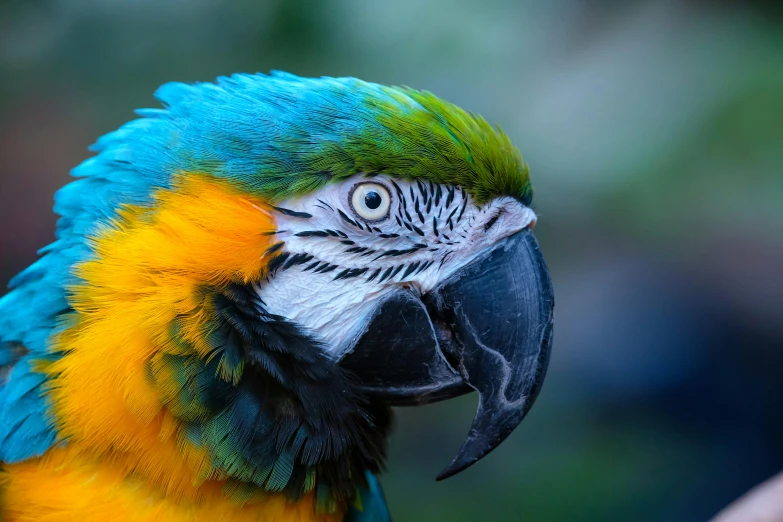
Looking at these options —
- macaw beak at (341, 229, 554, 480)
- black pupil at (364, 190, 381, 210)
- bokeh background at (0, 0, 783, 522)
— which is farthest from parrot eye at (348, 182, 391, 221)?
bokeh background at (0, 0, 783, 522)

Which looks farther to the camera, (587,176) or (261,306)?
(587,176)

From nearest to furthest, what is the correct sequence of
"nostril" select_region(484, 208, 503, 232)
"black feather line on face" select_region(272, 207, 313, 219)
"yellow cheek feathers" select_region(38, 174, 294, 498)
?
"yellow cheek feathers" select_region(38, 174, 294, 498), "black feather line on face" select_region(272, 207, 313, 219), "nostril" select_region(484, 208, 503, 232)

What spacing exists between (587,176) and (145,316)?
2645 mm

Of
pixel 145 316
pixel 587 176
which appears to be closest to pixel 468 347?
pixel 145 316

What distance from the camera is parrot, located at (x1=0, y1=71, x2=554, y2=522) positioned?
1162 mm

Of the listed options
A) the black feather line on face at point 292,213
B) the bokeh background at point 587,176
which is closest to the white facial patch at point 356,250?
the black feather line on face at point 292,213

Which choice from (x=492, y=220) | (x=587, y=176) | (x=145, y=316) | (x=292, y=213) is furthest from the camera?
(x=587, y=176)

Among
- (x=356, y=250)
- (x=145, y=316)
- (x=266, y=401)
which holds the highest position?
(x=356, y=250)

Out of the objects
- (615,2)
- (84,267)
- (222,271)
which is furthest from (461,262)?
(615,2)

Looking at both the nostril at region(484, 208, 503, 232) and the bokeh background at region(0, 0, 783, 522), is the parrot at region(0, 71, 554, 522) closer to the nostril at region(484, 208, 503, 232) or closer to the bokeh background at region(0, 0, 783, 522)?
the nostril at region(484, 208, 503, 232)

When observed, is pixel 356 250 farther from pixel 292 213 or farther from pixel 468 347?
pixel 468 347

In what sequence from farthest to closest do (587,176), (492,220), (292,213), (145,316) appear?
(587,176) < (492,220) < (292,213) < (145,316)

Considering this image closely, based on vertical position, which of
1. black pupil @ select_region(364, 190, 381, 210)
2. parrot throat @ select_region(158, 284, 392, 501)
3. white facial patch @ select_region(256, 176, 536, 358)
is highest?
black pupil @ select_region(364, 190, 381, 210)

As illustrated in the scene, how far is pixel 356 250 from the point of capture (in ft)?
4.25
